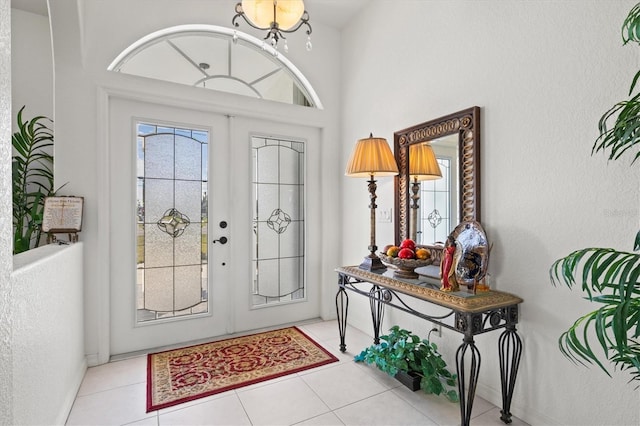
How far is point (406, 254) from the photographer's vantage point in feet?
7.70

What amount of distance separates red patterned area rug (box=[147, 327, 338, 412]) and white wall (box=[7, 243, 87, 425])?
1.71 feet

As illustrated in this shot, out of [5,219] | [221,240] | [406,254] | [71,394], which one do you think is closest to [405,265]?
[406,254]

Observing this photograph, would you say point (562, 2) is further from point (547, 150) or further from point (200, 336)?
point (200, 336)

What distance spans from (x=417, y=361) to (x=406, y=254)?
0.78m

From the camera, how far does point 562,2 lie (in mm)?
1773

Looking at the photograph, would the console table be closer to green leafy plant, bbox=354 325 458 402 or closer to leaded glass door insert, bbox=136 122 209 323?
green leafy plant, bbox=354 325 458 402

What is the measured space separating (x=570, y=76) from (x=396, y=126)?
53.3 inches

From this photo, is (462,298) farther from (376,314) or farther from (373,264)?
(376,314)

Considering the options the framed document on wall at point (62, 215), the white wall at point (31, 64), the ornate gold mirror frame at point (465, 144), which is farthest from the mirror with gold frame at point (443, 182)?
the white wall at point (31, 64)

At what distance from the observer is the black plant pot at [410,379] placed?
225 cm

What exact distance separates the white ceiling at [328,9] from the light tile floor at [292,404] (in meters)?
3.23

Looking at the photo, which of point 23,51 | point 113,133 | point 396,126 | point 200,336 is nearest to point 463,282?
→ point 396,126

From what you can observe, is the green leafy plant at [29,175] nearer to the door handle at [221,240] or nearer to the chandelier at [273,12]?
the door handle at [221,240]

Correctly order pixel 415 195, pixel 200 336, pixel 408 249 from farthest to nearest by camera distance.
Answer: pixel 200 336
pixel 415 195
pixel 408 249
